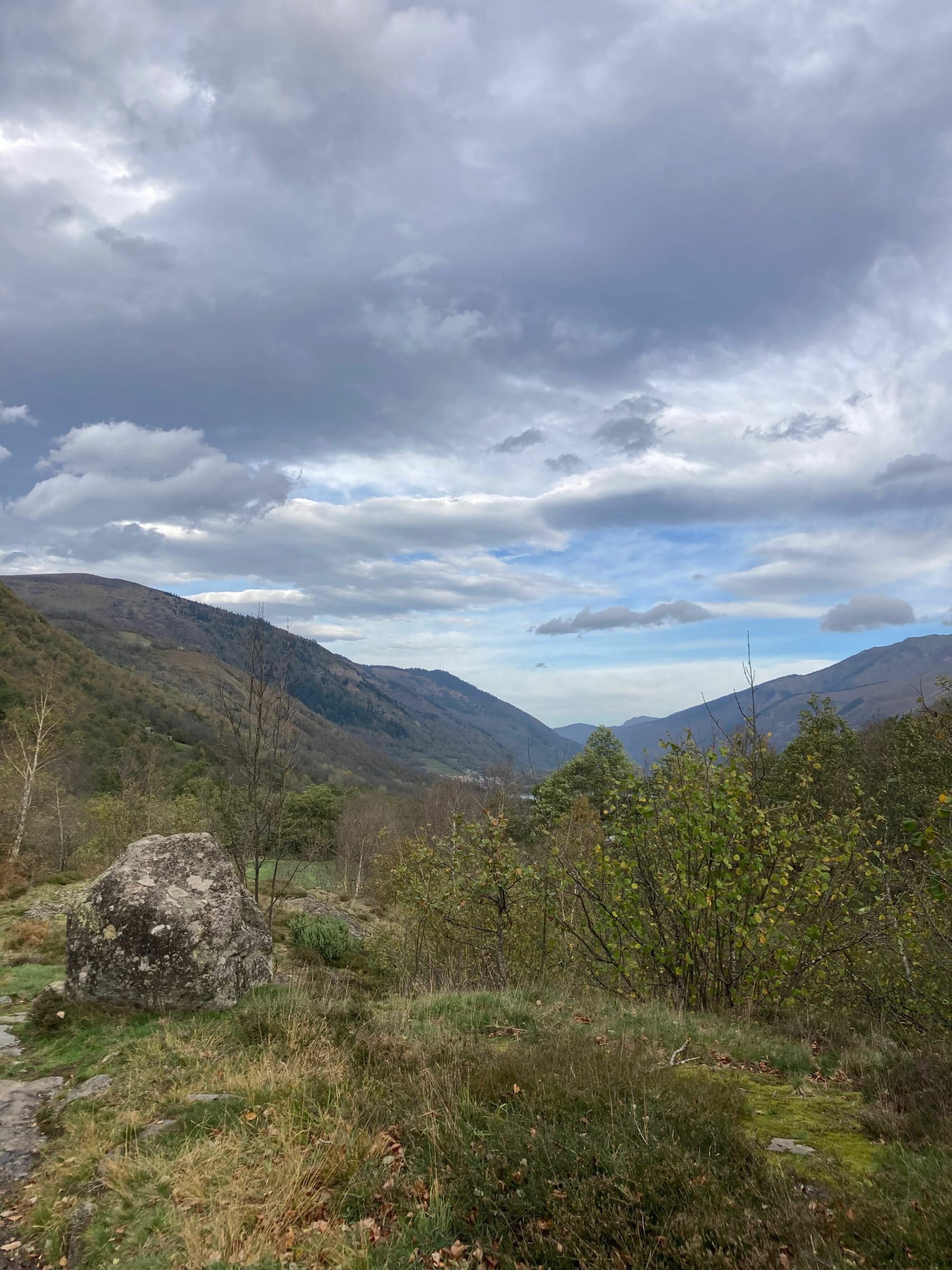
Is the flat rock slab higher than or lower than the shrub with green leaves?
lower

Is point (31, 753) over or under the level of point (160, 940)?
over

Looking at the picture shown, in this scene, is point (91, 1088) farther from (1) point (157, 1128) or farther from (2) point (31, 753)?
(2) point (31, 753)

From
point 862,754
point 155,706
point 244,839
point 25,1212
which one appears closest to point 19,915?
point 244,839

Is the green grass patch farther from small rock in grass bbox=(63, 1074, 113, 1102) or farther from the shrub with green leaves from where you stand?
the shrub with green leaves

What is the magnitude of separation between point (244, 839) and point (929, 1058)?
11.5m

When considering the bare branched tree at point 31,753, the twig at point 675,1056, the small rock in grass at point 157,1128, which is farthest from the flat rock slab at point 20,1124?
the bare branched tree at point 31,753

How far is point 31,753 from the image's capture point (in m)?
37.1

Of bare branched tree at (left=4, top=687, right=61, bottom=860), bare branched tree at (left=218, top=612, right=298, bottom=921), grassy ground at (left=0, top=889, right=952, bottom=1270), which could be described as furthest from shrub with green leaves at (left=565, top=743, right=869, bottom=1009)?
bare branched tree at (left=4, top=687, right=61, bottom=860)

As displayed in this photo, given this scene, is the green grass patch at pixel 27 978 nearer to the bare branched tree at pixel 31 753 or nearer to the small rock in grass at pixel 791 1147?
the small rock in grass at pixel 791 1147

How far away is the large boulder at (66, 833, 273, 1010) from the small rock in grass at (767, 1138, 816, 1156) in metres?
6.93

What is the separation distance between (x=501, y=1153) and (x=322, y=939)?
19.6 m

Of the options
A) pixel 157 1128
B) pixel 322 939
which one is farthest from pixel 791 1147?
pixel 322 939

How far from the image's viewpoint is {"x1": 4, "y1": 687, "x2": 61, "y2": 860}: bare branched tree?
29.2 m

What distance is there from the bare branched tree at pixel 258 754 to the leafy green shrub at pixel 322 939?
384 inches
